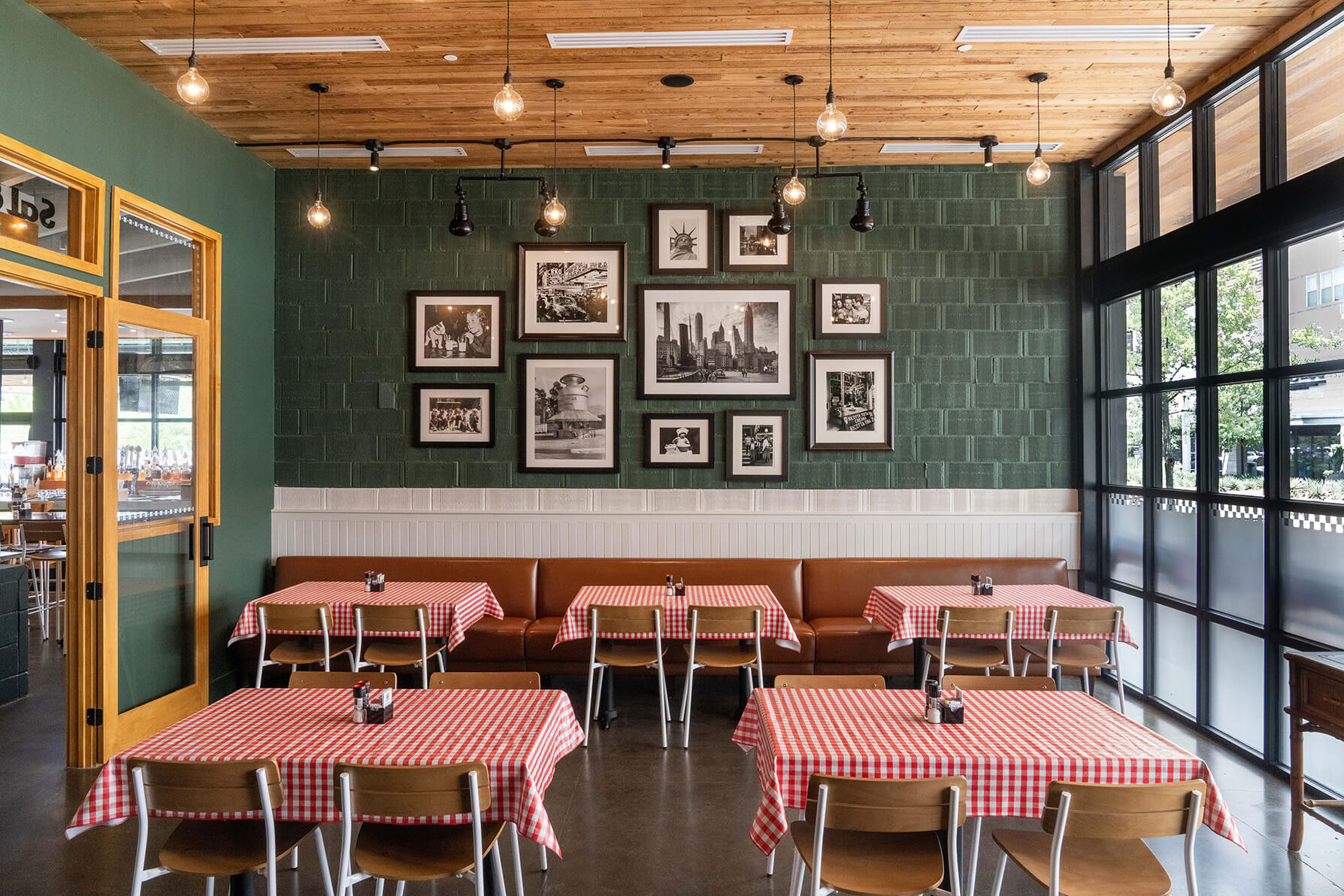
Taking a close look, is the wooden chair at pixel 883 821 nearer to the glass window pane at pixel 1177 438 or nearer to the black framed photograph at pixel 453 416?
the glass window pane at pixel 1177 438

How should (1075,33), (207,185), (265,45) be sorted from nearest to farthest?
(1075,33) → (265,45) → (207,185)

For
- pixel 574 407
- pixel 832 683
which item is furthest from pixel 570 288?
pixel 832 683

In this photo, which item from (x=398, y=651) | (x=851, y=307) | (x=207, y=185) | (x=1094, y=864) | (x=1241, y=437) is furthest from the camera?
(x=851, y=307)

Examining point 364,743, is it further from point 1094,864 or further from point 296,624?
point 296,624

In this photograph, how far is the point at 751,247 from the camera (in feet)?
20.3

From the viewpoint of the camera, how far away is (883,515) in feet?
20.3

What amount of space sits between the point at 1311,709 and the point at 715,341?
13.7 ft

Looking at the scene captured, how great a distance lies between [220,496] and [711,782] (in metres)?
3.83

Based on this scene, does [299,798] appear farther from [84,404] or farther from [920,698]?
[84,404]

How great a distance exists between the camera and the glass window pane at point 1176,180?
16.2 feet

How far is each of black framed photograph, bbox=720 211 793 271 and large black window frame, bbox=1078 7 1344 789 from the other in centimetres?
226

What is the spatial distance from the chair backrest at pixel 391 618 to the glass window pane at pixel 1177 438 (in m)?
4.76

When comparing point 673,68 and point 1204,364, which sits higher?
point 673,68

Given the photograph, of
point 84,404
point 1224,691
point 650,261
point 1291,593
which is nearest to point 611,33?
point 650,261
